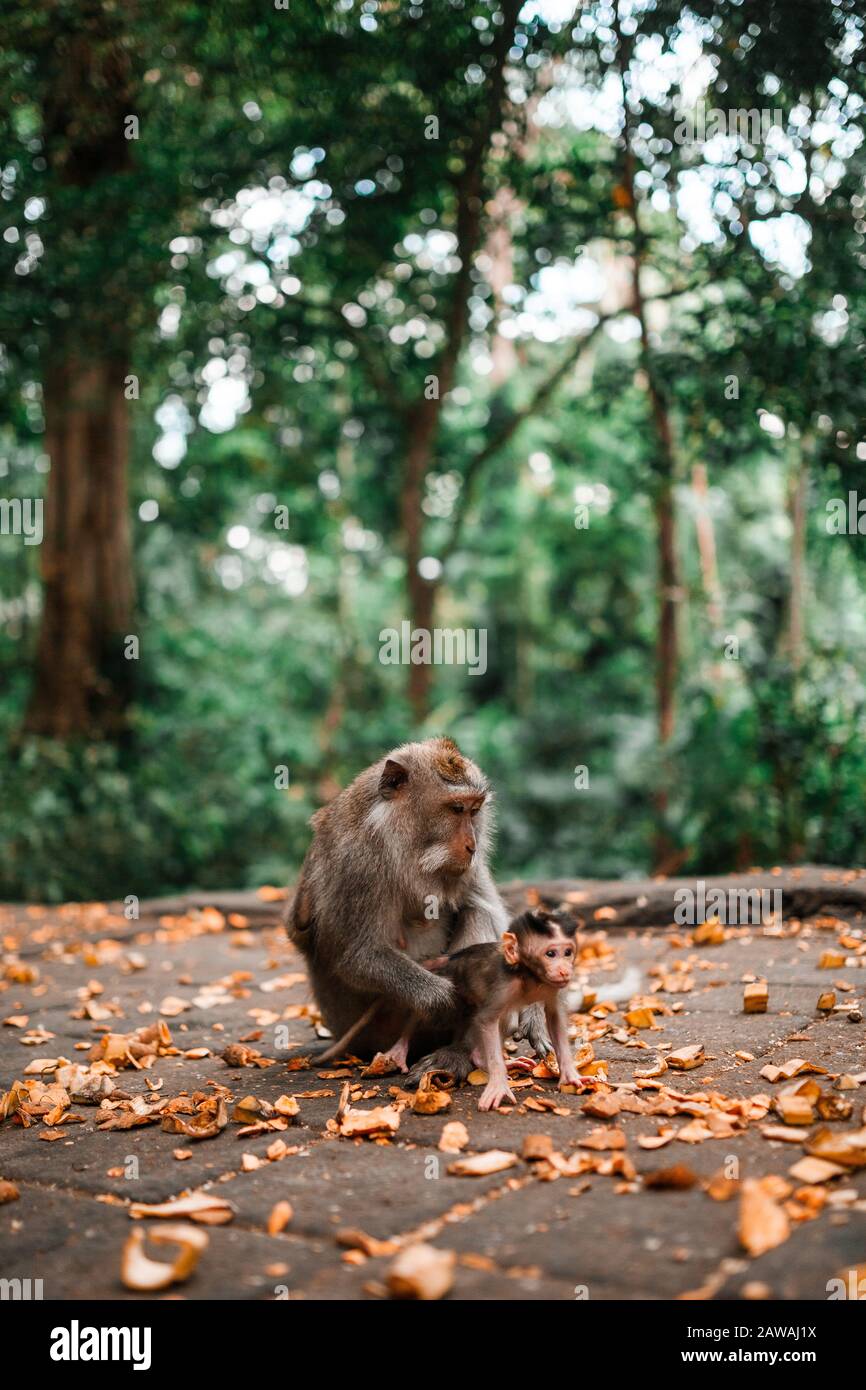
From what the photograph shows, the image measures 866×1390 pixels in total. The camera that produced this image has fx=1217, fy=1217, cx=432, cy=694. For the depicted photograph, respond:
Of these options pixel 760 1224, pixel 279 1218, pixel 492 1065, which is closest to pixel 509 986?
pixel 492 1065

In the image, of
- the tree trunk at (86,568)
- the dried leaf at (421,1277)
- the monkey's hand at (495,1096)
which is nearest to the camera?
the dried leaf at (421,1277)

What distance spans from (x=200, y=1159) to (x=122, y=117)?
9645mm

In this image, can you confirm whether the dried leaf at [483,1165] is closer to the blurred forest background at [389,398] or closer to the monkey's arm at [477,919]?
the monkey's arm at [477,919]

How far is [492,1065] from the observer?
3775mm

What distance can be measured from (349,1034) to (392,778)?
3.12 ft

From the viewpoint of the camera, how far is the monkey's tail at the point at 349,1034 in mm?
4355

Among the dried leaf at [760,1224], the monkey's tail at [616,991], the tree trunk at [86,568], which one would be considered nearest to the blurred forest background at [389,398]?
the tree trunk at [86,568]

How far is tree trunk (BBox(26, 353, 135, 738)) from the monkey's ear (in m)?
7.97

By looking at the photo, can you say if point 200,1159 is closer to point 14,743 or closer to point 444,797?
point 444,797

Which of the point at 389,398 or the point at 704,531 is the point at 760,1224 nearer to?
the point at 389,398

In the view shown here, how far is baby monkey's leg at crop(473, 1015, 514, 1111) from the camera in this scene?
3.67 m

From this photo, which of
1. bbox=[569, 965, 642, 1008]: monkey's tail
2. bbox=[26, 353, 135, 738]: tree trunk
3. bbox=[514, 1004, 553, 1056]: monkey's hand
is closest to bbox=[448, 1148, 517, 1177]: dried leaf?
bbox=[514, 1004, 553, 1056]: monkey's hand

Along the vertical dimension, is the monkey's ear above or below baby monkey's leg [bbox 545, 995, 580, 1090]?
above

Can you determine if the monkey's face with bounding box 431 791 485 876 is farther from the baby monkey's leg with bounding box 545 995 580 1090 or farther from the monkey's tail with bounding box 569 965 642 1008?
the monkey's tail with bounding box 569 965 642 1008
